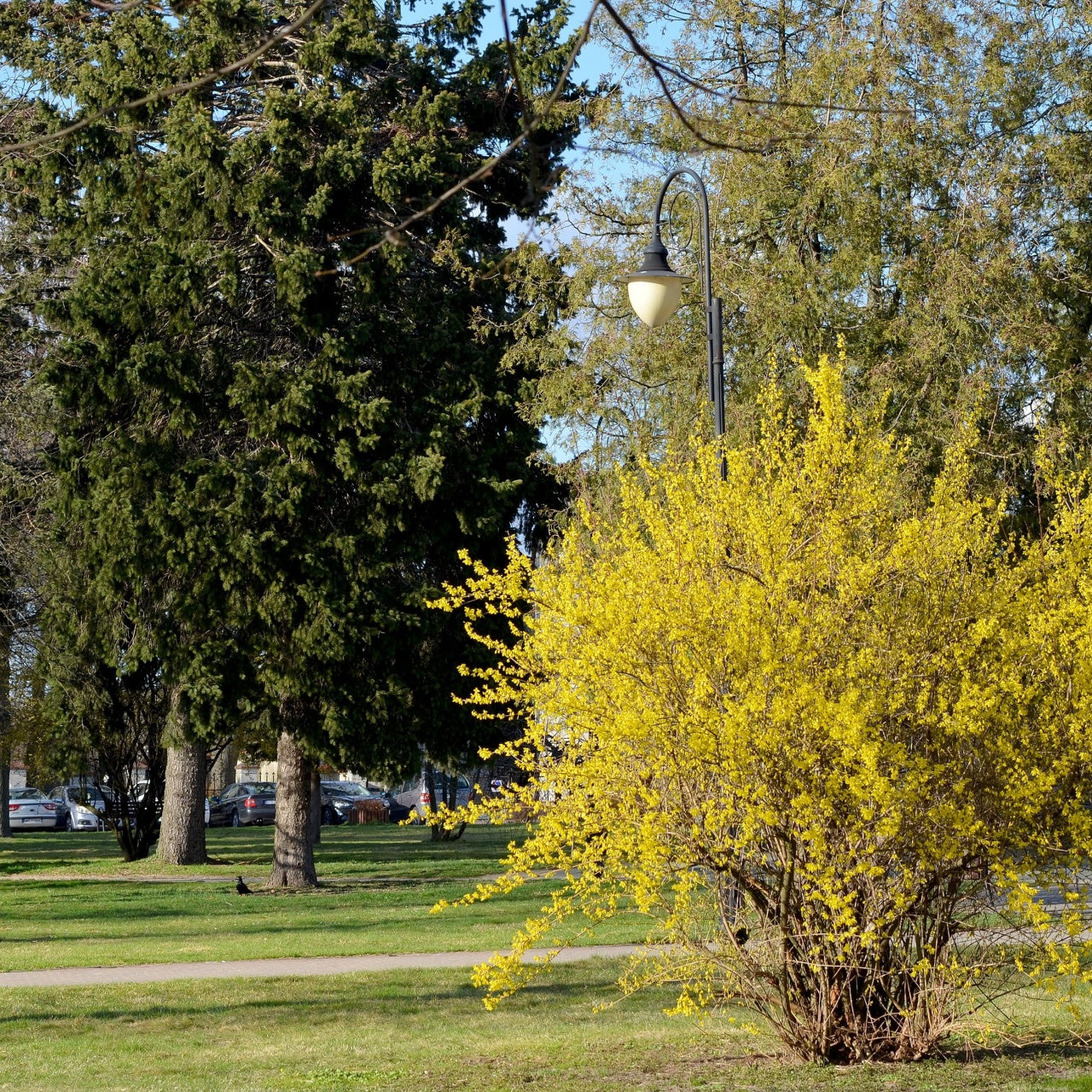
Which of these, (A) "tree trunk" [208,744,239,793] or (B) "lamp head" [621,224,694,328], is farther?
(A) "tree trunk" [208,744,239,793]

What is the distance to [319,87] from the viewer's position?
63.2 ft

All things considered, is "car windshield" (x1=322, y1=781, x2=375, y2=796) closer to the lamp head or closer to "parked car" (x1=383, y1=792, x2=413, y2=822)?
"parked car" (x1=383, y1=792, x2=413, y2=822)

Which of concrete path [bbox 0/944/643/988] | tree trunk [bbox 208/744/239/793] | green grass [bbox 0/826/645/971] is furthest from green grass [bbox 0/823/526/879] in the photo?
tree trunk [bbox 208/744/239/793]

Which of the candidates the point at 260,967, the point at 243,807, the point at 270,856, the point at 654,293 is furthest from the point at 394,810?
the point at 654,293

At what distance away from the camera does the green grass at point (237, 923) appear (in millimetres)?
13344

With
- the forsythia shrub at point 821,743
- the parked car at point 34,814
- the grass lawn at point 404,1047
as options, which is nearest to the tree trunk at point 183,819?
the grass lawn at point 404,1047

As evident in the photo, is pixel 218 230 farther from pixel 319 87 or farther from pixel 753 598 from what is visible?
pixel 753 598

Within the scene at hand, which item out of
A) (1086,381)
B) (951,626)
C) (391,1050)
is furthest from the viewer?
(1086,381)

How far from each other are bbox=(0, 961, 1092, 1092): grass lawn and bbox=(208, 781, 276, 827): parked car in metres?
34.2

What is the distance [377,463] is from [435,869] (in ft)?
28.2

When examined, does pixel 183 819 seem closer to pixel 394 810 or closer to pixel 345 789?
pixel 394 810

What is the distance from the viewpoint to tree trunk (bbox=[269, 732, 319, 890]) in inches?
770

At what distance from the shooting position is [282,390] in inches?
714

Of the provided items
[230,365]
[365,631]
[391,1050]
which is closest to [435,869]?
[365,631]
